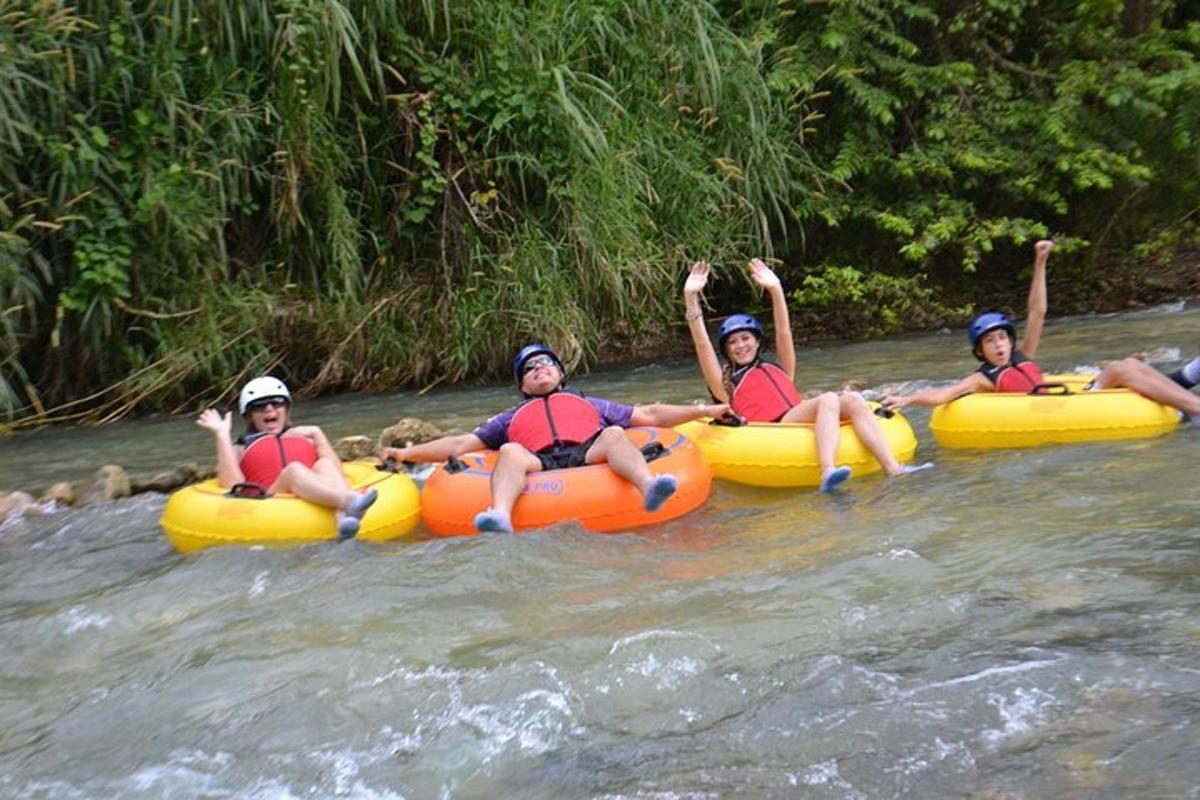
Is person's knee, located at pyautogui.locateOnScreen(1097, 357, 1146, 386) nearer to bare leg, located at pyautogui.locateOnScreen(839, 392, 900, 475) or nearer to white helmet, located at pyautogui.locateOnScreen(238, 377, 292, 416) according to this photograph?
bare leg, located at pyautogui.locateOnScreen(839, 392, 900, 475)

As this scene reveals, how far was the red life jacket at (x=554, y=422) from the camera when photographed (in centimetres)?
513

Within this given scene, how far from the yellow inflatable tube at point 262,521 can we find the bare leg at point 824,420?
1.76 metres

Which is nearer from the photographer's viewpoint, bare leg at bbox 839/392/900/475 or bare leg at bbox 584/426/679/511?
bare leg at bbox 584/426/679/511

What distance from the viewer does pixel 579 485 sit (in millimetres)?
4711

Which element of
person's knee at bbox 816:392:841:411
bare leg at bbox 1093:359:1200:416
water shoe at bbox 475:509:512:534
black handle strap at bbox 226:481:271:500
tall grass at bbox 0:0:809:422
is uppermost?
tall grass at bbox 0:0:809:422

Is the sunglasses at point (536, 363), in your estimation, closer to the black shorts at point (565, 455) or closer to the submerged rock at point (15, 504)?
the black shorts at point (565, 455)

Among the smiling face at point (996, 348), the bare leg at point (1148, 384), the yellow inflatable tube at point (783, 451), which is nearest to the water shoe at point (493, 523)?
the yellow inflatable tube at point (783, 451)

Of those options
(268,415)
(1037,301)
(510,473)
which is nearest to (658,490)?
(510,473)

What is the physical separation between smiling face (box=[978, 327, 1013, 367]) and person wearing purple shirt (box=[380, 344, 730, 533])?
4.97ft

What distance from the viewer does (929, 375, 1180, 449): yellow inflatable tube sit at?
541 centimetres

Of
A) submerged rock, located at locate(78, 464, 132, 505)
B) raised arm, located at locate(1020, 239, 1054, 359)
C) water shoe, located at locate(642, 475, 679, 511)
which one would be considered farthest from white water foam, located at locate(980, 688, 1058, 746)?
submerged rock, located at locate(78, 464, 132, 505)

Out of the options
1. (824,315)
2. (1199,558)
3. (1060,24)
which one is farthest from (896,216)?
(1199,558)

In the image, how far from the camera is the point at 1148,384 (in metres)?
5.54

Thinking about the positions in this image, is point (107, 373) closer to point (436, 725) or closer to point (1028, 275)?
point (436, 725)
